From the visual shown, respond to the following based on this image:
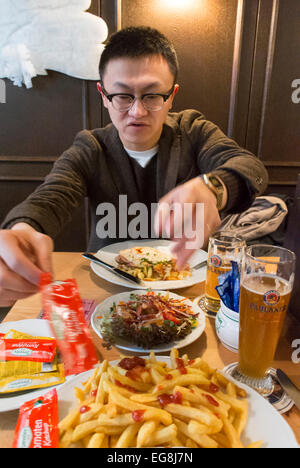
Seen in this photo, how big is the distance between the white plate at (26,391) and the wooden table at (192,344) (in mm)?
27

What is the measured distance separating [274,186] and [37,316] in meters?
3.15

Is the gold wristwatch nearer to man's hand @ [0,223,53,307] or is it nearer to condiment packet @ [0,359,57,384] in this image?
man's hand @ [0,223,53,307]

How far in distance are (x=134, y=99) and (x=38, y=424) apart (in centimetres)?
154

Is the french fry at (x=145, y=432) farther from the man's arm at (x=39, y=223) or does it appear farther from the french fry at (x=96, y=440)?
the man's arm at (x=39, y=223)

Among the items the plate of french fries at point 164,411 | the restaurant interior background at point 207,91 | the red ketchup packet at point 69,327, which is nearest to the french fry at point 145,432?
the plate of french fries at point 164,411

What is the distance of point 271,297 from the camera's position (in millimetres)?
764

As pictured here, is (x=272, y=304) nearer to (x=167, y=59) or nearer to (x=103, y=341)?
(x=103, y=341)

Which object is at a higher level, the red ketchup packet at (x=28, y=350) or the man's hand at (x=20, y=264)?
the man's hand at (x=20, y=264)

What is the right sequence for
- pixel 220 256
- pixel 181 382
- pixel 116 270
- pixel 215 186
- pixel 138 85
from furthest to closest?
1. pixel 138 85
2. pixel 116 270
3. pixel 215 186
4. pixel 220 256
5. pixel 181 382

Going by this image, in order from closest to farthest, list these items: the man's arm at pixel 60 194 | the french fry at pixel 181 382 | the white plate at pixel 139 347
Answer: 1. the french fry at pixel 181 382
2. the white plate at pixel 139 347
3. the man's arm at pixel 60 194

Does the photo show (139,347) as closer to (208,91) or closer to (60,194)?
(60,194)

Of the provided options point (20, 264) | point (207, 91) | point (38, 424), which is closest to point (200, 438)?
point (38, 424)

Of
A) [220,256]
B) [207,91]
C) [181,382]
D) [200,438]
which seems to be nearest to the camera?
[200,438]

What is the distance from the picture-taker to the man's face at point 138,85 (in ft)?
5.59
